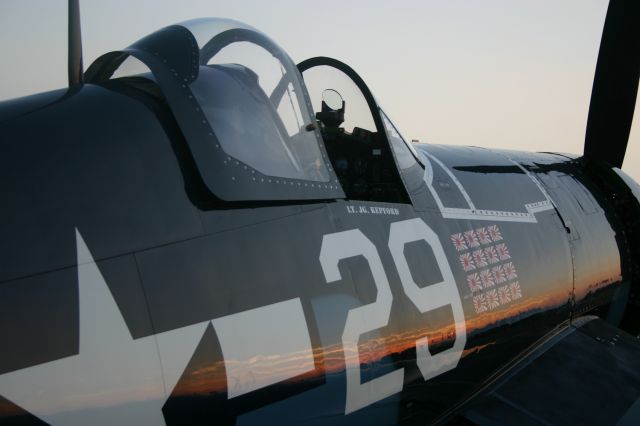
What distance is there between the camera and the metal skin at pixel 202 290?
99.0 inches

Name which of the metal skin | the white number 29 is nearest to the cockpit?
the metal skin

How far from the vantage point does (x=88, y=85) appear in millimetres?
3428

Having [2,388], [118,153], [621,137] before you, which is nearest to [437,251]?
[118,153]

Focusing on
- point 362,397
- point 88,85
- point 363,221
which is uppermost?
point 88,85

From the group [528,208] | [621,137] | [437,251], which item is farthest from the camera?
[621,137]

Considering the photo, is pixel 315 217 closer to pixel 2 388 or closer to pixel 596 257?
pixel 2 388

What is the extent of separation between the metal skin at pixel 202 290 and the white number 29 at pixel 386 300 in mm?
11

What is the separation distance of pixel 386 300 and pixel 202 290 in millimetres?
1210

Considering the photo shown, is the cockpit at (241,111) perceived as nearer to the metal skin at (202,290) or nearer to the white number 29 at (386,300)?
the metal skin at (202,290)

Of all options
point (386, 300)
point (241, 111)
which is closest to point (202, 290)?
point (241, 111)

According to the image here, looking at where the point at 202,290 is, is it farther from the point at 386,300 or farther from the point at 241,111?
the point at 386,300

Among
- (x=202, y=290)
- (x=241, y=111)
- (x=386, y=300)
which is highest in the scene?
(x=241, y=111)

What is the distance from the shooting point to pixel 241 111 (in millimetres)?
3523

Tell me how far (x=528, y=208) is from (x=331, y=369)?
2685 millimetres
